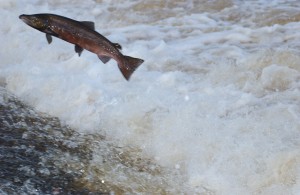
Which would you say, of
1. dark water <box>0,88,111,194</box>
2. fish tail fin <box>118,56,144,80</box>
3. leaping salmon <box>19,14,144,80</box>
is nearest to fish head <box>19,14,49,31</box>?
leaping salmon <box>19,14,144,80</box>

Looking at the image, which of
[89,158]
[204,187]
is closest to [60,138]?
[89,158]

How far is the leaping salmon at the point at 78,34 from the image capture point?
2.91 m

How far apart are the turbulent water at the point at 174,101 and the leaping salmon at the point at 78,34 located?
0.91 metres

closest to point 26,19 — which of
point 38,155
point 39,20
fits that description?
point 39,20

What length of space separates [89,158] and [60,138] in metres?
0.41

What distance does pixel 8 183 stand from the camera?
3246mm

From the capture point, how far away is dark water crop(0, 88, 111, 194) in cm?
330

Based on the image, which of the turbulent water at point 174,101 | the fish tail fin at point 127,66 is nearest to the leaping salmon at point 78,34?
the fish tail fin at point 127,66

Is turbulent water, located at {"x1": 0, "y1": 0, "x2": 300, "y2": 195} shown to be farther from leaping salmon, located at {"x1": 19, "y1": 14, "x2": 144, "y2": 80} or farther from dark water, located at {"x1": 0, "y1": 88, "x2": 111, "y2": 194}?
leaping salmon, located at {"x1": 19, "y1": 14, "x2": 144, "y2": 80}

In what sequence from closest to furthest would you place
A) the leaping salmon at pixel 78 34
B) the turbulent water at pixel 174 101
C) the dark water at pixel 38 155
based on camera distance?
1. the leaping salmon at pixel 78 34
2. the dark water at pixel 38 155
3. the turbulent water at pixel 174 101

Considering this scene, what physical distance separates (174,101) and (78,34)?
1726mm

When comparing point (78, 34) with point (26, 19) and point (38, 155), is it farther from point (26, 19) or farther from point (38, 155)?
point (38, 155)

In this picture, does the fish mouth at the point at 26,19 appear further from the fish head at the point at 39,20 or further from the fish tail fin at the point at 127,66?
the fish tail fin at the point at 127,66

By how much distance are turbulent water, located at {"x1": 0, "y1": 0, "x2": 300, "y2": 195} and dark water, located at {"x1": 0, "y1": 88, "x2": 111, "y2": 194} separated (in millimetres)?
13
